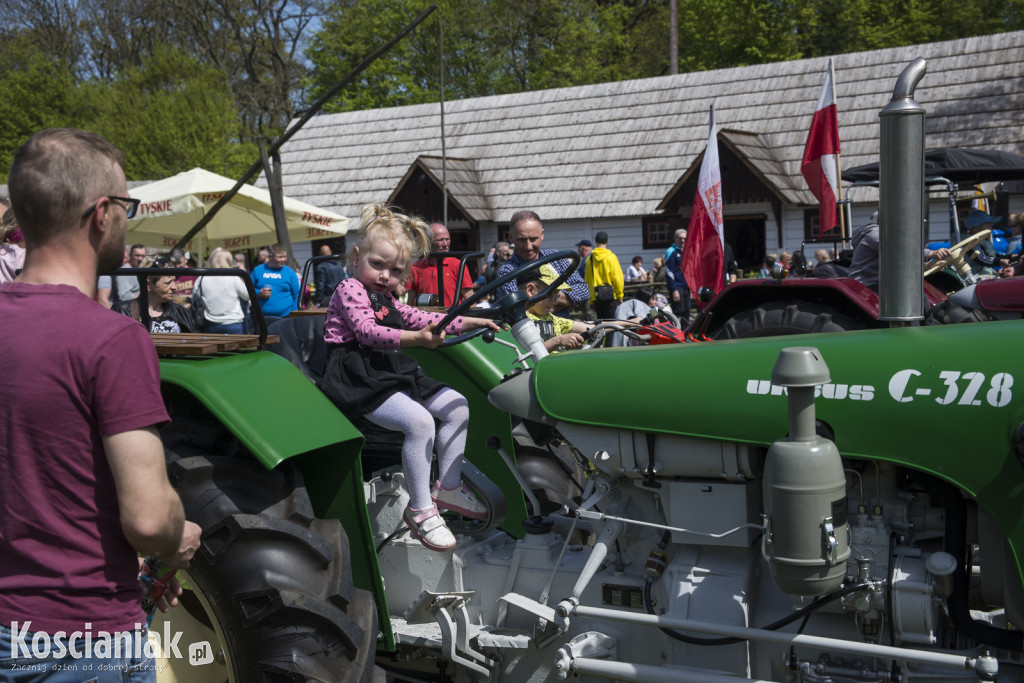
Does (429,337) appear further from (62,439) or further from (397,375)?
(62,439)

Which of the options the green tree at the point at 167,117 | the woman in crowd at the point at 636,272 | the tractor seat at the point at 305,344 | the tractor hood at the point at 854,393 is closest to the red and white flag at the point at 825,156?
the tractor seat at the point at 305,344

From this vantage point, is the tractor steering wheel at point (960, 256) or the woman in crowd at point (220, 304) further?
the woman in crowd at point (220, 304)

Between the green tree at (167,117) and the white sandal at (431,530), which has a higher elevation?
the green tree at (167,117)

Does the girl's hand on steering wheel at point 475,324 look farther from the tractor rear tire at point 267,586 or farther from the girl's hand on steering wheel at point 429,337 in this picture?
the tractor rear tire at point 267,586

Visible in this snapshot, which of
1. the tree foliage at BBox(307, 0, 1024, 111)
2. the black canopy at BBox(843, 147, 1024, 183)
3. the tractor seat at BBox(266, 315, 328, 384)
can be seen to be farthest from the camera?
the tree foliage at BBox(307, 0, 1024, 111)

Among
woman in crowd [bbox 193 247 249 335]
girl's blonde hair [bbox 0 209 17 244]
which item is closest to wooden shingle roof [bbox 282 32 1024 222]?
woman in crowd [bbox 193 247 249 335]

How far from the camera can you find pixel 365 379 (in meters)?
3.01

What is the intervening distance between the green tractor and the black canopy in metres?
7.40

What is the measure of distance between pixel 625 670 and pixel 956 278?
20.1 ft

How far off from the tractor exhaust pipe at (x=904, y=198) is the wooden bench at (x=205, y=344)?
66.4 inches

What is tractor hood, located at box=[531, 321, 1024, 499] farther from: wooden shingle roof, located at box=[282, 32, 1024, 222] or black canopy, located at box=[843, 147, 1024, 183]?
wooden shingle roof, located at box=[282, 32, 1024, 222]

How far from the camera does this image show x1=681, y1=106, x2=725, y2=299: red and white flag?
27.3ft

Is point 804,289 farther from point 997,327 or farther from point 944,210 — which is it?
point 944,210

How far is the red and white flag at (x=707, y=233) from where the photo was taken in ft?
27.3
